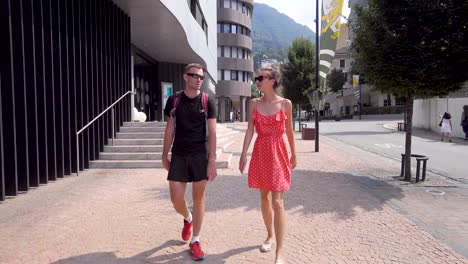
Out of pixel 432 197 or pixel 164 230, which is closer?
pixel 164 230

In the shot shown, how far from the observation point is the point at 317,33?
14453 mm

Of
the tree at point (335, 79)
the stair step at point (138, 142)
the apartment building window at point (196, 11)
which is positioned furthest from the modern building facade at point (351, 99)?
the stair step at point (138, 142)

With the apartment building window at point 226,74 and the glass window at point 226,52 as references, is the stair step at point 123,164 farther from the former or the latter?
the glass window at point 226,52

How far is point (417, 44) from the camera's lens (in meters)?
7.43

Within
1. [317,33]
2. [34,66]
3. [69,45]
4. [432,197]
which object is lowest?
[432,197]

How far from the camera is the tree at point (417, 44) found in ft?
23.9

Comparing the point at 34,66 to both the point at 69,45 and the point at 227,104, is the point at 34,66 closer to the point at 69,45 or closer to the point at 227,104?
the point at 69,45

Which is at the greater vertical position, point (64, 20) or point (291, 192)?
point (64, 20)

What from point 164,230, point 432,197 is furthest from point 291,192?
point 164,230

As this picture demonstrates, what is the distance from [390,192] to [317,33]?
8988 millimetres

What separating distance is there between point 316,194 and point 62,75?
6.11m

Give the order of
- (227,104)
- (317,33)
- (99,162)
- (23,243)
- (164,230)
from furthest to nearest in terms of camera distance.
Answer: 1. (227,104)
2. (317,33)
3. (99,162)
4. (164,230)
5. (23,243)

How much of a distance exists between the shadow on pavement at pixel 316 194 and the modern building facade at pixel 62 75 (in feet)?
8.40

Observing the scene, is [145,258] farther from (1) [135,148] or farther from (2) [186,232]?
(1) [135,148]
